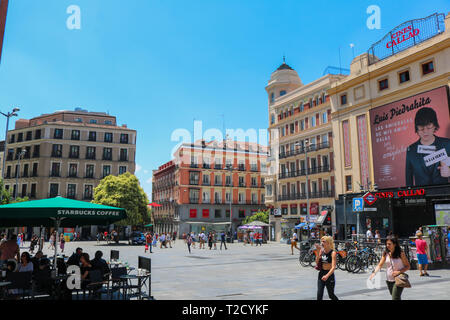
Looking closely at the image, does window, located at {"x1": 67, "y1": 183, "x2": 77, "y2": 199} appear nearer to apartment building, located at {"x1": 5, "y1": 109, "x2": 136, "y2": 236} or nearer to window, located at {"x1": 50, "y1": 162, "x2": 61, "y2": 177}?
apartment building, located at {"x1": 5, "y1": 109, "x2": 136, "y2": 236}

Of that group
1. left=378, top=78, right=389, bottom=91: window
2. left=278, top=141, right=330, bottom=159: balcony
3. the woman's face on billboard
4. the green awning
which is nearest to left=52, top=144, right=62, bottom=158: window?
left=278, top=141, right=330, bottom=159: balcony

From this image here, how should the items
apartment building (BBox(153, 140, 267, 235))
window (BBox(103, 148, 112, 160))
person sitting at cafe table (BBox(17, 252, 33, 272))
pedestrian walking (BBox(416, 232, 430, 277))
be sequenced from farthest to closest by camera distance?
1. apartment building (BBox(153, 140, 267, 235))
2. window (BBox(103, 148, 112, 160))
3. pedestrian walking (BBox(416, 232, 430, 277))
4. person sitting at cafe table (BBox(17, 252, 33, 272))

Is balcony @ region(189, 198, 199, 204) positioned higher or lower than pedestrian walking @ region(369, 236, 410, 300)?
higher

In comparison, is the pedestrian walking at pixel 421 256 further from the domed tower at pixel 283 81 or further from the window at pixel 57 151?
the window at pixel 57 151

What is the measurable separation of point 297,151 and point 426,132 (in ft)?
65.9

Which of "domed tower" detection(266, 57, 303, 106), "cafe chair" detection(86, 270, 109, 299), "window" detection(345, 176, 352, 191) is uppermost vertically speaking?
"domed tower" detection(266, 57, 303, 106)

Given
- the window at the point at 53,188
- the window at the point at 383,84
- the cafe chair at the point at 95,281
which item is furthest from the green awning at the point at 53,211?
the window at the point at 53,188

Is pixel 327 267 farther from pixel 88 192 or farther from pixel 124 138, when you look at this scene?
pixel 124 138

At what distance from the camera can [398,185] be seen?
29406 mm

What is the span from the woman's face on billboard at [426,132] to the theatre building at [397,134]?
68mm

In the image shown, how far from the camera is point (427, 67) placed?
28484 millimetres

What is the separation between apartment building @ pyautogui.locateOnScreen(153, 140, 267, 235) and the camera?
63569 millimetres
